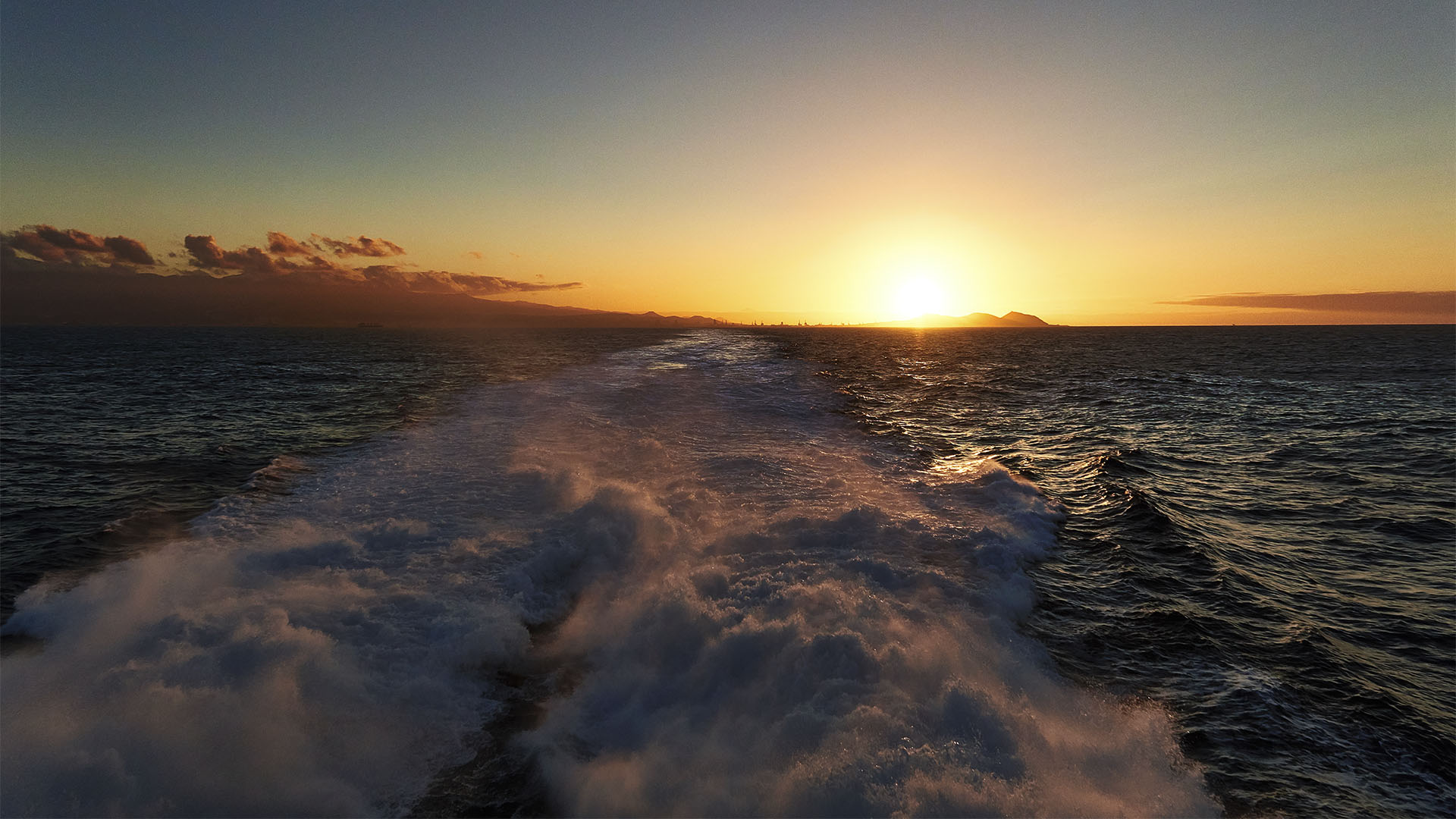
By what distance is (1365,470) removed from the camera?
1605 centimetres

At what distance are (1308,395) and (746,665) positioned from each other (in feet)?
131

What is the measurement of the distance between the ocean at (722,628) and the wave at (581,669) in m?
0.04

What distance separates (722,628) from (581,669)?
1.86m

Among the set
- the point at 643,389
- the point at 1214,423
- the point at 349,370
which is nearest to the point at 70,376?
the point at 349,370

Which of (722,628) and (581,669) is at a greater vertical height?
(722,628)

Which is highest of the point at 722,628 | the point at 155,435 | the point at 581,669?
the point at 155,435

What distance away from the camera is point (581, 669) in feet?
23.6

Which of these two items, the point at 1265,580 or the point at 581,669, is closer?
the point at 581,669

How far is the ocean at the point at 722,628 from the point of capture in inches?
210

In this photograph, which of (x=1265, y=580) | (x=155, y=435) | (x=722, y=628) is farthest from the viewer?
(x=155, y=435)

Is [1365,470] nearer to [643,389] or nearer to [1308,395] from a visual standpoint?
[1308,395]

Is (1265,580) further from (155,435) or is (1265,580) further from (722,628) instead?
(155,435)

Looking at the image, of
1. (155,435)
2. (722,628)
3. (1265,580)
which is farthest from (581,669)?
(155,435)

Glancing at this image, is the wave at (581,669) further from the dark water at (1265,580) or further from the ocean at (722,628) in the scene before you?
the dark water at (1265,580)
